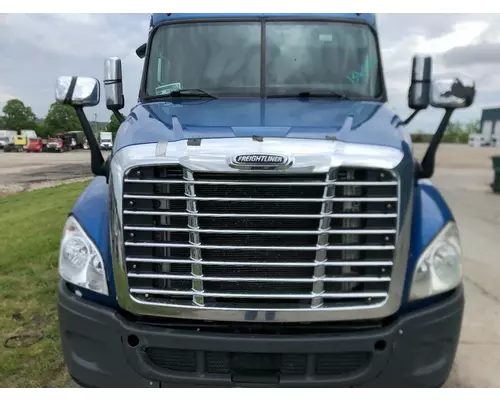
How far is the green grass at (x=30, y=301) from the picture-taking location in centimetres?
431

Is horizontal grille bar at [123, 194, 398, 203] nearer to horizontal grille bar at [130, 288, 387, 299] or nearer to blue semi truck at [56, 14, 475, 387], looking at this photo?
blue semi truck at [56, 14, 475, 387]

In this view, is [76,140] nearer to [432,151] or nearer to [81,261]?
[81,261]

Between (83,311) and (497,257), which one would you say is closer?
(83,311)

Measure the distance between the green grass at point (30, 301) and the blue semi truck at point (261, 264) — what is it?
1233mm

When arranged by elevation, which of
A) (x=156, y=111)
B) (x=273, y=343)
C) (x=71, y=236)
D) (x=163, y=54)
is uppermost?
(x=163, y=54)

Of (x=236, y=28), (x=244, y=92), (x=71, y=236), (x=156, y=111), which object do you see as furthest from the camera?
(x=236, y=28)

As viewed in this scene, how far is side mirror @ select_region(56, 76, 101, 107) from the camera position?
12.3 ft

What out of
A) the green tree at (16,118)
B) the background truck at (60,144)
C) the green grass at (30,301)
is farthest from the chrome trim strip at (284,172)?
the green tree at (16,118)

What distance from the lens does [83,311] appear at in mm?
3166

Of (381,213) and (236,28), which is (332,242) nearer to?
(381,213)

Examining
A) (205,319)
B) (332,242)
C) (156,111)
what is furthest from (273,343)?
(156,111)

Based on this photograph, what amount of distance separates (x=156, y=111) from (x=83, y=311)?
1.47 meters

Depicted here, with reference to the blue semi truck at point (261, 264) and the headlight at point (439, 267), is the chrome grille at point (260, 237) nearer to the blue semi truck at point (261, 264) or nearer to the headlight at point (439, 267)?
the blue semi truck at point (261, 264)

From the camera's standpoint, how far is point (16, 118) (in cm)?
8406
